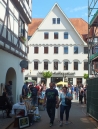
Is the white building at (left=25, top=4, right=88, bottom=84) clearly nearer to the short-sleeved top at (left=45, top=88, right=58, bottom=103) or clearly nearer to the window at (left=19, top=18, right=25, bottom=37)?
the window at (left=19, top=18, right=25, bottom=37)

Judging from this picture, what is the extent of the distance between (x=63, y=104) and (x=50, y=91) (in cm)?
81

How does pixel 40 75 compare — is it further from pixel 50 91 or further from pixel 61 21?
pixel 50 91

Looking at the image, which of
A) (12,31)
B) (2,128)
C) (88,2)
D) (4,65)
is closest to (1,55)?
(4,65)

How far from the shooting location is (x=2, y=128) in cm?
984

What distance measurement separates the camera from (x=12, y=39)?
1659 cm

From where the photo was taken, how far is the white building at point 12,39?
1452cm

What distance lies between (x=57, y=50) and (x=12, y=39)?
112ft

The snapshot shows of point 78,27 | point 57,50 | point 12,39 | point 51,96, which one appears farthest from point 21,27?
point 78,27

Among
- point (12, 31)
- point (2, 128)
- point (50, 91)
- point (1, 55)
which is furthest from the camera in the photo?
point (12, 31)

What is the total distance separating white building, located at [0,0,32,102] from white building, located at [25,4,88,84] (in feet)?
92.7

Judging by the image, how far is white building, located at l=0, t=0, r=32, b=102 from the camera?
14.5 m

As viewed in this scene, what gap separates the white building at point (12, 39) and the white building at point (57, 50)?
2826 cm

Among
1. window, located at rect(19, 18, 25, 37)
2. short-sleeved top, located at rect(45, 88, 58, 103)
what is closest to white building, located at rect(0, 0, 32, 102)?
window, located at rect(19, 18, 25, 37)

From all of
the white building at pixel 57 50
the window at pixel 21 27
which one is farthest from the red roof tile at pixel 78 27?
the window at pixel 21 27
